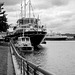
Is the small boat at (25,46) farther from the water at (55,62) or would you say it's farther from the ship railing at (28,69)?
the ship railing at (28,69)

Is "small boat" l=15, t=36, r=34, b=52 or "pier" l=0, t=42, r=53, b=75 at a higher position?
"pier" l=0, t=42, r=53, b=75

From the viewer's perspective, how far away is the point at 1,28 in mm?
51062

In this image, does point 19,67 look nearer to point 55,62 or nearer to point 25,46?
point 55,62

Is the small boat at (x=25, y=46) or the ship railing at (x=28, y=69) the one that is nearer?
the ship railing at (x=28, y=69)

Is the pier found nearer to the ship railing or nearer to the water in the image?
the ship railing

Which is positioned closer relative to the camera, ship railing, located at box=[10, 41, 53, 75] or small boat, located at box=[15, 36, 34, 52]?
ship railing, located at box=[10, 41, 53, 75]

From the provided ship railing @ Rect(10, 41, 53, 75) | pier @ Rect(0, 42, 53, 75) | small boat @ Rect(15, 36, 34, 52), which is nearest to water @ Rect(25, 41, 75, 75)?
ship railing @ Rect(10, 41, 53, 75)

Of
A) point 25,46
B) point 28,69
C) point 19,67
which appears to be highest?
point 28,69

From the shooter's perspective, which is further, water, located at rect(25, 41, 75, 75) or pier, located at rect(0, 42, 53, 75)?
water, located at rect(25, 41, 75, 75)

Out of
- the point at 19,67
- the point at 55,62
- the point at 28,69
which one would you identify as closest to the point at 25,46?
the point at 55,62

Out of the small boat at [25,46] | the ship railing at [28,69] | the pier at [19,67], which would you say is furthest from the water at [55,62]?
the small boat at [25,46]

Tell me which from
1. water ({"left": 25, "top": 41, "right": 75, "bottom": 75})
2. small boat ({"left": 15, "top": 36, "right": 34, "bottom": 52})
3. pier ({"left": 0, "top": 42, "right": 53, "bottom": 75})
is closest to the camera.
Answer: pier ({"left": 0, "top": 42, "right": 53, "bottom": 75})

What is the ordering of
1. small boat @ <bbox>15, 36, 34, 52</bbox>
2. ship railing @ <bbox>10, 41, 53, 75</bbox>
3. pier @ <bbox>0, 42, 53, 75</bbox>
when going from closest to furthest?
ship railing @ <bbox>10, 41, 53, 75</bbox>
pier @ <bbox>0, 42, 53, 75</bbox>
small boat @ <bbox>15, 36, 34, 52</bbox>

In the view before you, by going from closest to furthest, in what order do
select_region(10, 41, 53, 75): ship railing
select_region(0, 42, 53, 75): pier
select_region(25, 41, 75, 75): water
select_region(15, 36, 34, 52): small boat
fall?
select_region(10, 41, 53, 75): ship railing < select_region(0, 42, 53, 75): pier < select_region(25, 41, 75, 75): water < select_region(15, 36, 34, 52): small boat
